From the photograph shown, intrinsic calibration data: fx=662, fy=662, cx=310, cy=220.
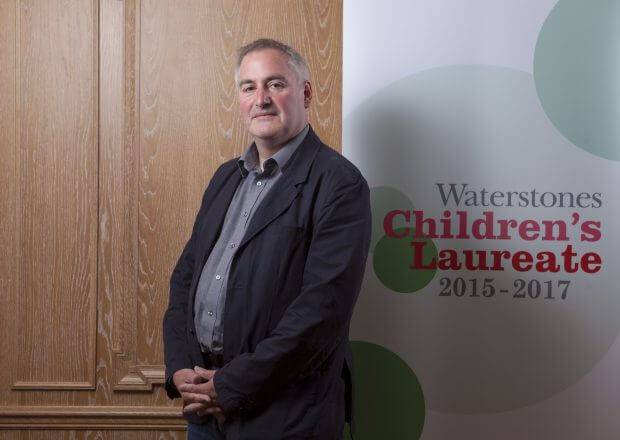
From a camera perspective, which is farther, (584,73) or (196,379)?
(584,73)

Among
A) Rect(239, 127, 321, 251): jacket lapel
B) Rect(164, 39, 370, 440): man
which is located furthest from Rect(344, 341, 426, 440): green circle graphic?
Rect(239, 127, 321, 251): jacket lapel

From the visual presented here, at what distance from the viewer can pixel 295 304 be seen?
1.42 meters

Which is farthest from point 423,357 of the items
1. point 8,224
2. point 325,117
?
point 8,224

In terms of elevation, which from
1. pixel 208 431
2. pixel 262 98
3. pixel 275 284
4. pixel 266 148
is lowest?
pixel 208 431

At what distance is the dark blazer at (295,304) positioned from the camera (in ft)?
4.59

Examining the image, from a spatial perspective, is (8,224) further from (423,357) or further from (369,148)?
(423,357)

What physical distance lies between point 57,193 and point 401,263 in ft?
3.88

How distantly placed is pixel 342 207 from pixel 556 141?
767mm

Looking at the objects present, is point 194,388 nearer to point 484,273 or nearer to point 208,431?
point 208,431

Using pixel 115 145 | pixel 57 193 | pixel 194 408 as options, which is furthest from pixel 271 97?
pixel 57 193

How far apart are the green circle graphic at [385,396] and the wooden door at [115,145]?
27.6 inches

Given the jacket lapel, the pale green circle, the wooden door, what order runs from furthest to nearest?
the wooden door < the pale green circle < the jacket lapel

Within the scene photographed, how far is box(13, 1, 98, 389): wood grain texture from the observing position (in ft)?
7.29

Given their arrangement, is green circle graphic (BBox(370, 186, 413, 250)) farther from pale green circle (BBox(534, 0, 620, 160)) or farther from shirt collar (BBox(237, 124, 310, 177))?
pale green circle (BBox(534, 0, 620, 160))
